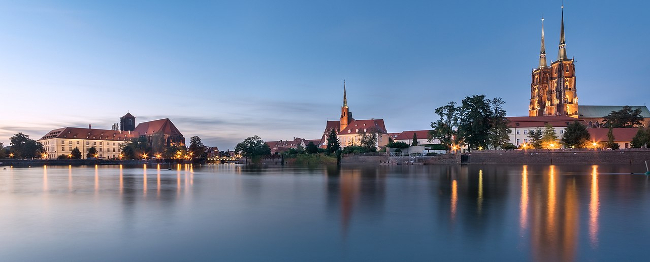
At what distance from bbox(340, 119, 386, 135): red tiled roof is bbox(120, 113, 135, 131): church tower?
7783 centimetres

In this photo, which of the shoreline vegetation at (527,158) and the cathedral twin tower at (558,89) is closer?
the shoreline vegetation at (527,158)

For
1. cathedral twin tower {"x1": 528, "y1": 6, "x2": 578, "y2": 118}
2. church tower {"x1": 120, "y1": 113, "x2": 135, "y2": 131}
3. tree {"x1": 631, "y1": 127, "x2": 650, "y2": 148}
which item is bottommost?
tree {"x1": 631, "y1": 127, "x2": 650, "y2": 148}

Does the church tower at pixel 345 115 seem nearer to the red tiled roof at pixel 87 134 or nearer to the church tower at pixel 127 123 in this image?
the red tiled roof at pixel 87 134

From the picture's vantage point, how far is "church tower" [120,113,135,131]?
153 meters

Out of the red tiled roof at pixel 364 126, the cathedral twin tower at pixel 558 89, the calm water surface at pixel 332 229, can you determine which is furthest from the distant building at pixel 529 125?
the calm water surface at pixel 332 229

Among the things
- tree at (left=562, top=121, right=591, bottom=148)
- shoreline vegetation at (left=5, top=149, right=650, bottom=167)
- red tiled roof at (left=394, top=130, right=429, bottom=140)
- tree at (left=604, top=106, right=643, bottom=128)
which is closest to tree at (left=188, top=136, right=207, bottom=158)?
shoreline vegetation at (left=5, top=149, right=650, bottom=167)

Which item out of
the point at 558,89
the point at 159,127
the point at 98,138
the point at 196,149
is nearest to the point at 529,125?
the point at 558,89

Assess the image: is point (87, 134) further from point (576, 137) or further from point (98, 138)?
point (576, 137)

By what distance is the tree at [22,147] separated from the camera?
112 m

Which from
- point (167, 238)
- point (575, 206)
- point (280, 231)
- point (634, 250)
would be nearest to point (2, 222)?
point (167, 238)

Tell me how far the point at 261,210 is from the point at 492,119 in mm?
61140

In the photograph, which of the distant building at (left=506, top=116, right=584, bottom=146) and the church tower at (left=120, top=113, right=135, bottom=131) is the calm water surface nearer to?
the distant building at (left=506, top=116, right=584, bottom=146)

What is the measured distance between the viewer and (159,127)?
142 meters

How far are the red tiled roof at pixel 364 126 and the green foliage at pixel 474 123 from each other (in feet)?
159
